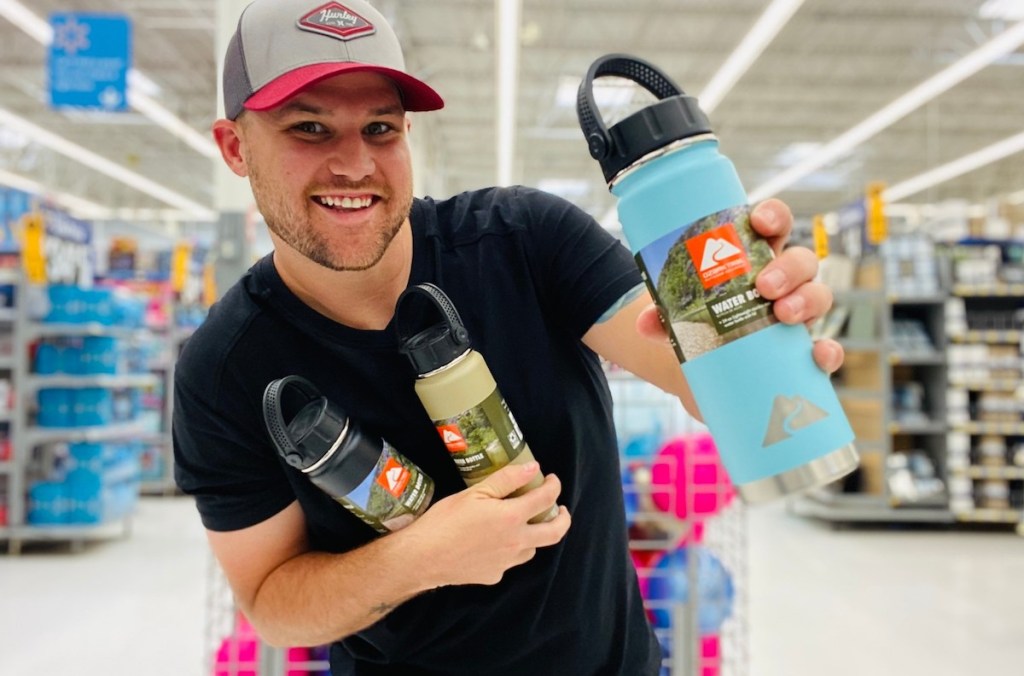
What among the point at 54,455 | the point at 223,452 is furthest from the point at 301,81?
the point at 54,455

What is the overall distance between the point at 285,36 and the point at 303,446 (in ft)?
1.55

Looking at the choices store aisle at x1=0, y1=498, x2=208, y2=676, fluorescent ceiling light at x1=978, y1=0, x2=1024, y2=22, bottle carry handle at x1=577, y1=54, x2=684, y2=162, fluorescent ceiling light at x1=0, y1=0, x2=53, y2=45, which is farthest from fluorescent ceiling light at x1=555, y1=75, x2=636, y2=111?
fluorescent ceiling light at x1=978, y1=0, x2=1024, y2=22

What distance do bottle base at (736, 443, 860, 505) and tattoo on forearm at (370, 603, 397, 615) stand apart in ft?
1.60

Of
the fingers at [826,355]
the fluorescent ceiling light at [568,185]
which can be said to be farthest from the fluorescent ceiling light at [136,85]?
the fluorescent ceiling light at [568,185]

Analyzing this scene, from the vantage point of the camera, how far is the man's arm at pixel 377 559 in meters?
0.84

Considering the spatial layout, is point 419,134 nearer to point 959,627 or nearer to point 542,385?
point 959,627

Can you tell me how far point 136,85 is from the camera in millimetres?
12828

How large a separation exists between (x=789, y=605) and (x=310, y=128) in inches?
167

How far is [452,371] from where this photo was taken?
0.84 metres

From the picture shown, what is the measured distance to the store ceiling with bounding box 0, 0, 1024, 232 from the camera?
1089cm

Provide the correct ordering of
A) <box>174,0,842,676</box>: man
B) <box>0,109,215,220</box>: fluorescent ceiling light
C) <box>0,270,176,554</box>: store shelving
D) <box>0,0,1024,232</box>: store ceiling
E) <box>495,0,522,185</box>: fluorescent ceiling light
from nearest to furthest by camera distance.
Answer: <box>174,0,842,676</box>: man < <box>0,270,176,554</box>: store shelving < <box>495,0,522,185</box>: fluorescent ceiling light < <box>0,0,1024,232</box>: store ceiling < <box>0,109,215,220</box>: fluorescent ceiling light

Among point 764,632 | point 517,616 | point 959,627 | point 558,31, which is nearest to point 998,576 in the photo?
point 959,627

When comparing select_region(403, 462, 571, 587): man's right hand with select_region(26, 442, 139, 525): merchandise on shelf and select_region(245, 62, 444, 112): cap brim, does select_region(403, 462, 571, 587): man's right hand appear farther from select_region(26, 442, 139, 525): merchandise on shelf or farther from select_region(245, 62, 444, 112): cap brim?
select_region(26, 442, 139, 525): merchandise on shelf

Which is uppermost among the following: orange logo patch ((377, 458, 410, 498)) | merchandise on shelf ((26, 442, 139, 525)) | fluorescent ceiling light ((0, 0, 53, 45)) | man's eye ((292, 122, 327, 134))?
fluorescent ceiling light ((0, 0, 53, 45))
